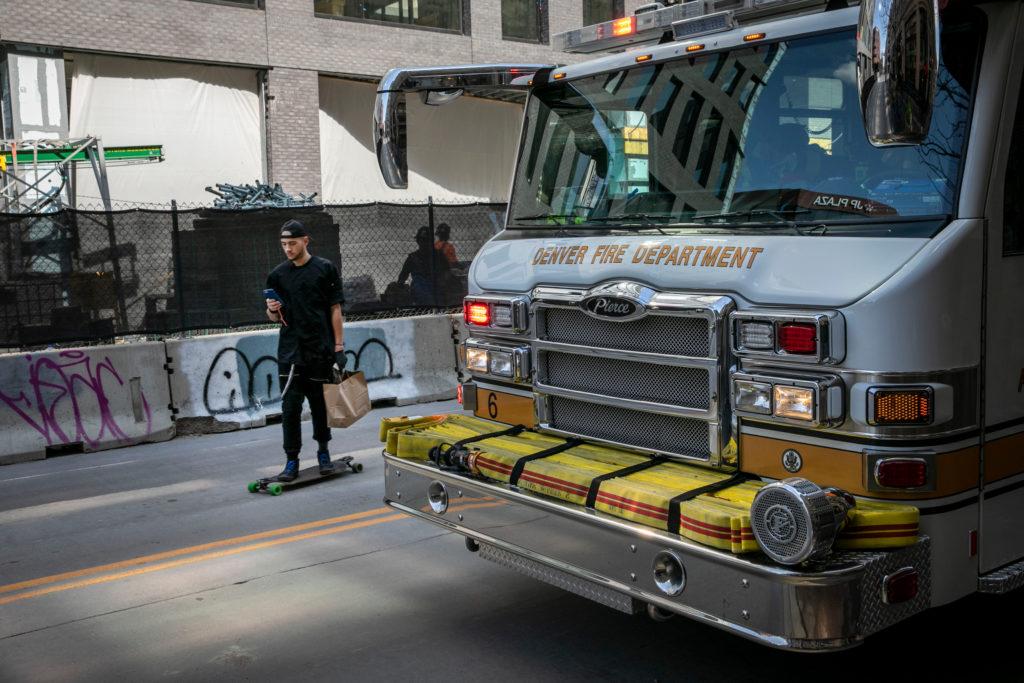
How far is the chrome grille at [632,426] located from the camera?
14.3 feet

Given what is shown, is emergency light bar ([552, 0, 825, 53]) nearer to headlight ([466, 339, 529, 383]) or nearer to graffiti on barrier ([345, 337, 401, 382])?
headlight ([466, 339, 529, 383])

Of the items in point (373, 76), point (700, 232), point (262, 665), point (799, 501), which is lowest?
point (262, 665)

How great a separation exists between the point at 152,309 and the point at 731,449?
8247mm

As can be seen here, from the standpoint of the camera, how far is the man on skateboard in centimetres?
798

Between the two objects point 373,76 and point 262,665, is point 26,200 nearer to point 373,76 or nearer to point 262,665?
point 373,76

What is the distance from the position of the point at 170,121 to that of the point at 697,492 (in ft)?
68.3

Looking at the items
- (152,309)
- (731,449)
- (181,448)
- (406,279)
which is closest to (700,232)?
(731,449)

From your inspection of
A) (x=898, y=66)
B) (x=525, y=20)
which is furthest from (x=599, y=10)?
(x=898, y=66)

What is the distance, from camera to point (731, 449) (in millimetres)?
4176

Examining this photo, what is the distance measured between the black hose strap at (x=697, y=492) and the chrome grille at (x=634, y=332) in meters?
0.49

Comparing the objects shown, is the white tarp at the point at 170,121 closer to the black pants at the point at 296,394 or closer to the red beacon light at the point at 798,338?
the black pants at the point at 296,394

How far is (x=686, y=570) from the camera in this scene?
3.79m

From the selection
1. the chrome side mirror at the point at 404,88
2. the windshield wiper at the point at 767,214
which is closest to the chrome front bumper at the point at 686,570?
the windshield wiper at the point at 767,214

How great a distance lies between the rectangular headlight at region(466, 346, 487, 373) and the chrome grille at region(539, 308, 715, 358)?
0.52 meters
